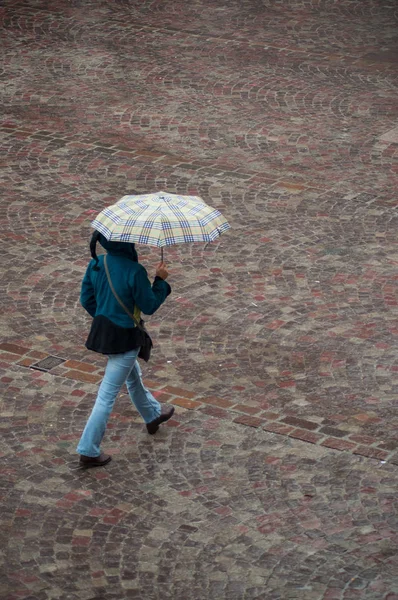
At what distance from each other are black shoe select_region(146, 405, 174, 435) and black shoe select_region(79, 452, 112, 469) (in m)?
0.46

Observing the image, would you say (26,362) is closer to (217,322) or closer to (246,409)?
(217,322)

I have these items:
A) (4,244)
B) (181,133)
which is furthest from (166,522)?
(181,133)

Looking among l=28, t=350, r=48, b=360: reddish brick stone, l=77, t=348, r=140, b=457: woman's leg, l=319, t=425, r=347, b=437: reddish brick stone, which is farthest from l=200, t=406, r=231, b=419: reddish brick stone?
l=28, t=350, r=48, b=360: reddish brick stone

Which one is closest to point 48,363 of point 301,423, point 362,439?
point 301,423

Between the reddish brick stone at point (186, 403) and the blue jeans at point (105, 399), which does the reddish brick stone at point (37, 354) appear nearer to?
the reddish brick stone at point (186, 403)

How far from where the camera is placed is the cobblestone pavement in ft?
24.9

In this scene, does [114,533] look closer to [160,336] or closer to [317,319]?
[160,336]

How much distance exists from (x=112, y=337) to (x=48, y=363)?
1973mm

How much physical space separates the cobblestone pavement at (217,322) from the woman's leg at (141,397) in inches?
8.7

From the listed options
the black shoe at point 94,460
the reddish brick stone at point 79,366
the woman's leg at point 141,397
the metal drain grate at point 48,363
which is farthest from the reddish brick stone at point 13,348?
the black shoe at point 94,460

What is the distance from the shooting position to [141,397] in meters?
8.73

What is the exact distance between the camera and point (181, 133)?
15.7 meters

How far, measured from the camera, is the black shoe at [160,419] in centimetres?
888

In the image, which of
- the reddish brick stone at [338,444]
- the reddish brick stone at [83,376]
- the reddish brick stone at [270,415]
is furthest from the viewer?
the reddish brick stone at [83,376]
